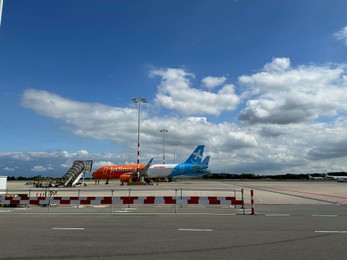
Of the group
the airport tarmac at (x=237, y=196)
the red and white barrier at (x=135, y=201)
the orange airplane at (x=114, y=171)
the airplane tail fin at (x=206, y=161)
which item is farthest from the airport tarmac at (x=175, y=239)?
the airplane tail fin at (x=206, y=161)

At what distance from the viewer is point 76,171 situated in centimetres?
5500

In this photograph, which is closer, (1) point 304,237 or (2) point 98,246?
(2) point 98,246

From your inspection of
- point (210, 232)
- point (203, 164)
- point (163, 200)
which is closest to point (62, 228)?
point (210, 232)

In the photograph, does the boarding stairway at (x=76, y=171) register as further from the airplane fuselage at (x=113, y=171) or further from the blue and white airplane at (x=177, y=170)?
the blue and white airplane at (x=177, y=170)

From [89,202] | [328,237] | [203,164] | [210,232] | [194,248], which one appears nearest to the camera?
[194,248]

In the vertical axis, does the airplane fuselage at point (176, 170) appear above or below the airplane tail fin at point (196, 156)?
below

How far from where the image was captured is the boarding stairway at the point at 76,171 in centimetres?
5255

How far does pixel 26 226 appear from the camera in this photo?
38.7 ft

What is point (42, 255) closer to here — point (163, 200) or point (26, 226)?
point (26, 226)

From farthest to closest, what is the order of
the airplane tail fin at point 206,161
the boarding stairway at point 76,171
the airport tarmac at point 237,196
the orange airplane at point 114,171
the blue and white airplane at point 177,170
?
the airplane tail fin at point 206,161
the blue and white airplane at point 177,170
the orange airplane at point 114,171
the boarding stairway at point 76,171
the airport tarmac at point 237,196

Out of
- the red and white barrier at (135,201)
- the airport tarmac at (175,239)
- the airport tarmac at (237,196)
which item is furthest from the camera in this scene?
the airport tarmac at (237,196)

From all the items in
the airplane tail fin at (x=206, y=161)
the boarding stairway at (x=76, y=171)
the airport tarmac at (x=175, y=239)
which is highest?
the airplane tail fin at (x=206, y=161)

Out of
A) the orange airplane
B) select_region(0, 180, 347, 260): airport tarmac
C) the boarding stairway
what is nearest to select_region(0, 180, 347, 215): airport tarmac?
select_region(0, 180, 347, 260): airport tarmac

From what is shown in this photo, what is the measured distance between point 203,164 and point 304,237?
6827 cm
